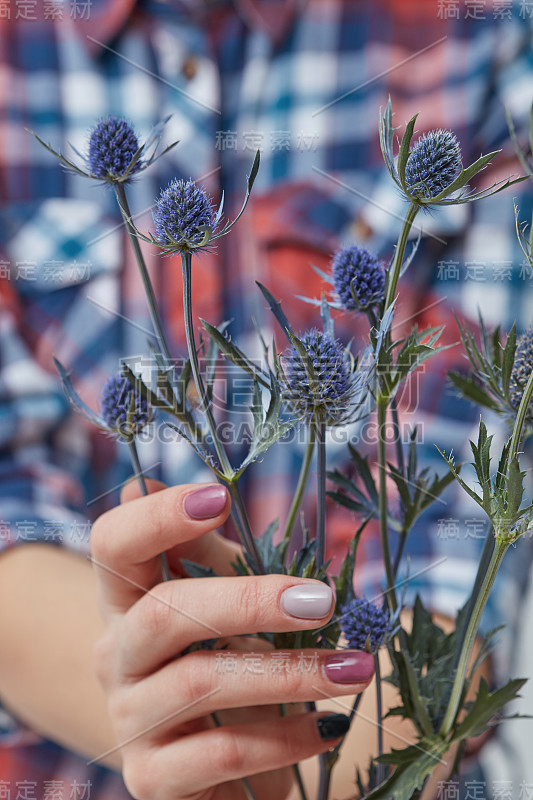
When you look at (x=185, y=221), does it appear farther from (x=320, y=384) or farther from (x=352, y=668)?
(x=352, y=668)

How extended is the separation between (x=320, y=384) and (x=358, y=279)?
0.05 m

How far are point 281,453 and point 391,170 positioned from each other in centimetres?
54

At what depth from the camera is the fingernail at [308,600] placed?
259 millimetres

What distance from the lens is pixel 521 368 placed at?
0.26m

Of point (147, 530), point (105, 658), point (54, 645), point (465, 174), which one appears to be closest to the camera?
point (465, 174)

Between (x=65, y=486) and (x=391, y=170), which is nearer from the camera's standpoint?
(x=391, y=170)

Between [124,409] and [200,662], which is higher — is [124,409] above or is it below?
above

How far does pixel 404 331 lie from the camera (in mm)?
344

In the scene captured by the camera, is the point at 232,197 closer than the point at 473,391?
No

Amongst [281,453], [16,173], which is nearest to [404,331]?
[281,453]

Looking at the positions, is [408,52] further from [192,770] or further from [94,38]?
[192,770]

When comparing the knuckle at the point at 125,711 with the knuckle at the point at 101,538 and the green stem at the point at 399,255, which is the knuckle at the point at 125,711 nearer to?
the knuckle at the point at 101,538

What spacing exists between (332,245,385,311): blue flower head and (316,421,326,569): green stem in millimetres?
49

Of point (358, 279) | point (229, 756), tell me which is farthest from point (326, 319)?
point (229, 756)
